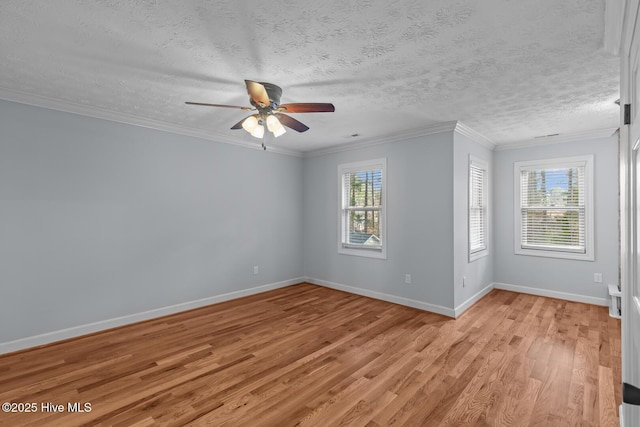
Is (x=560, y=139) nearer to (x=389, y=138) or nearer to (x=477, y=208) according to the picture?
(x=477, y=208)

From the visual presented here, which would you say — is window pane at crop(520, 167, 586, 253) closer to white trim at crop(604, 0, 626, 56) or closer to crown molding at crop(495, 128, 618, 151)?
crown molding at crop(495, 128, 618, 151)

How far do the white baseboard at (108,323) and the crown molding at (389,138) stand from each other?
8.62 ft

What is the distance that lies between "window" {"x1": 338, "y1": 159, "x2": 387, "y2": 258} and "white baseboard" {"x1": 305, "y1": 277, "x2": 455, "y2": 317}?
59cm

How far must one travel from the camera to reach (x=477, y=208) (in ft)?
16.0

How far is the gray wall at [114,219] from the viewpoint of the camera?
3.14 metres

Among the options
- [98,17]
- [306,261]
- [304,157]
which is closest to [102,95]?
[98,17]

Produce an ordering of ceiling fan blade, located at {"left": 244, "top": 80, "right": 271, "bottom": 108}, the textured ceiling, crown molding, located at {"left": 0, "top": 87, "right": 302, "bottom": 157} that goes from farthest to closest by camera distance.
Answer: crown molding, located at {"left": 0, "top": 87, "right": 302, "bottom": 157} → ceiling fan blade, located at {"left": 244, "top": 80, "right": 271, "bottom": 108} → the textured ceiling

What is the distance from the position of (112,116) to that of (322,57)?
275 centimetres

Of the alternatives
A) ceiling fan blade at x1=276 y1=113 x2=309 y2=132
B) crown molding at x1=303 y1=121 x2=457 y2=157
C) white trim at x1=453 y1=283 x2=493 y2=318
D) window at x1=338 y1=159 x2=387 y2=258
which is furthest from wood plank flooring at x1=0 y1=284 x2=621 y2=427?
crown molding at x1=303 y1=121 x2=457 y2=157

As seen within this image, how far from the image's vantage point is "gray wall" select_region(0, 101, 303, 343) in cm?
314

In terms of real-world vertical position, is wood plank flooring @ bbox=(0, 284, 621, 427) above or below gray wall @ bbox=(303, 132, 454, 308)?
below

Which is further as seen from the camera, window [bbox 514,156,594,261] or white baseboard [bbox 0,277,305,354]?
window [bbox 514,156,594,261]

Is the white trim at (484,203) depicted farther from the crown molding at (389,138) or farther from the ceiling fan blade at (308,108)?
the ceiling fan blade at (308,108)

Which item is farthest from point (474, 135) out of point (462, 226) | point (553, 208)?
point (553, 208)
